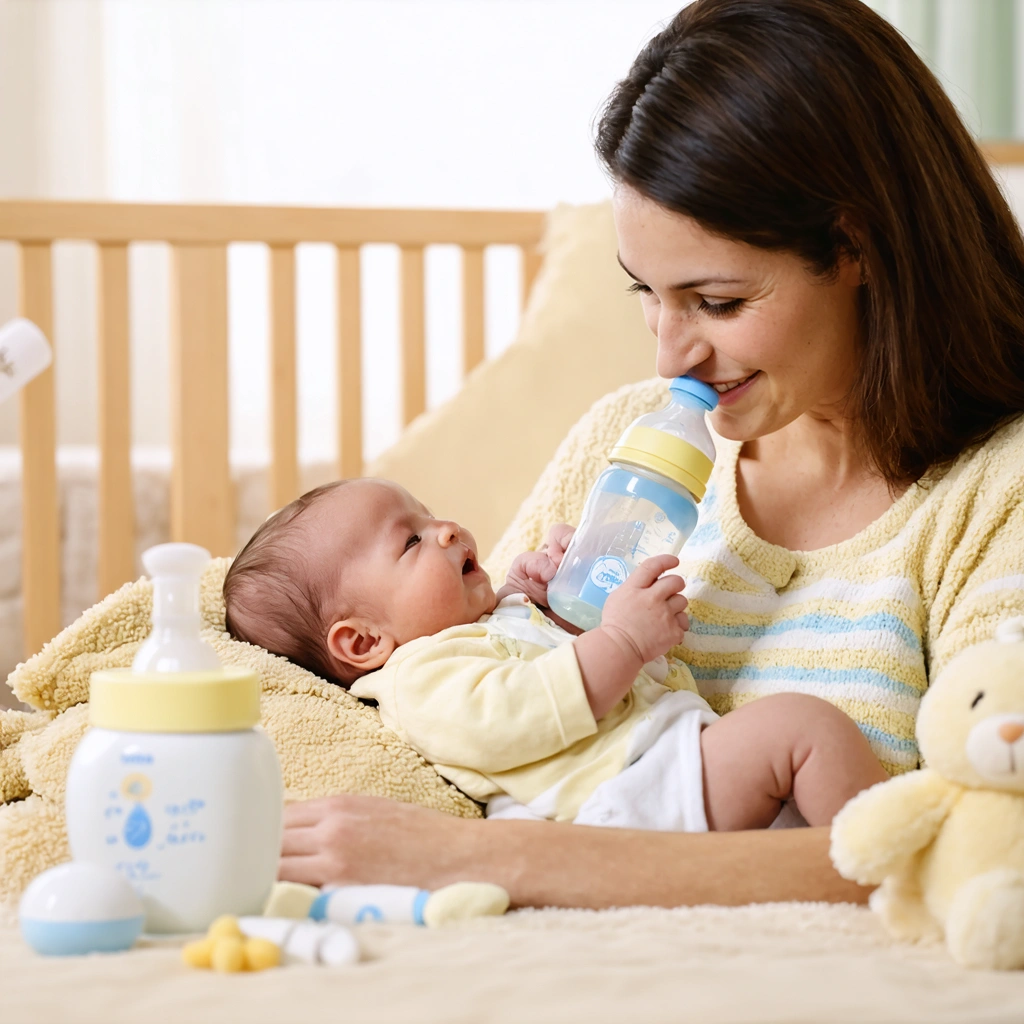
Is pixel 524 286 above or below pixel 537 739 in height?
above

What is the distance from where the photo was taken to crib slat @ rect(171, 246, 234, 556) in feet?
7.27

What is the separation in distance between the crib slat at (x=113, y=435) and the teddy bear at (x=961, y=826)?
1626 mm

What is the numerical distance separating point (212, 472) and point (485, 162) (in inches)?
54.1

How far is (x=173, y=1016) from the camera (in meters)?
0.66

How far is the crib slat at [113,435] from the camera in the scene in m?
2.19

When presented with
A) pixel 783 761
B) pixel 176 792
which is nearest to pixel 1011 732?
pixel 783 761

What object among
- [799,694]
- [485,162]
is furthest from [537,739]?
[485,162]

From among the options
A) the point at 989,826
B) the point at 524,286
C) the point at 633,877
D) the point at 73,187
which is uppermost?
the point at 73,187

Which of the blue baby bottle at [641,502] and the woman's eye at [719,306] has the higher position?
the woman's eye at [719,306]

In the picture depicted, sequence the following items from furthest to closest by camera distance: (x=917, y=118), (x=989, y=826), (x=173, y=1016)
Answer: (x=917, y=118) → (x=989, y=826) → (x=173, y=1016)

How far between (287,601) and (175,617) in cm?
40

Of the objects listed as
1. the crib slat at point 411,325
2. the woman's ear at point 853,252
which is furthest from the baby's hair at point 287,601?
the crib slat at point 411,325

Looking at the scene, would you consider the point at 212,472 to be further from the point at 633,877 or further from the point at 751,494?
the point at 633,877

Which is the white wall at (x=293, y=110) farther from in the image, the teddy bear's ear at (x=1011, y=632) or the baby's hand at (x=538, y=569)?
the teddy bear's ear at (x=1011, y=632)
